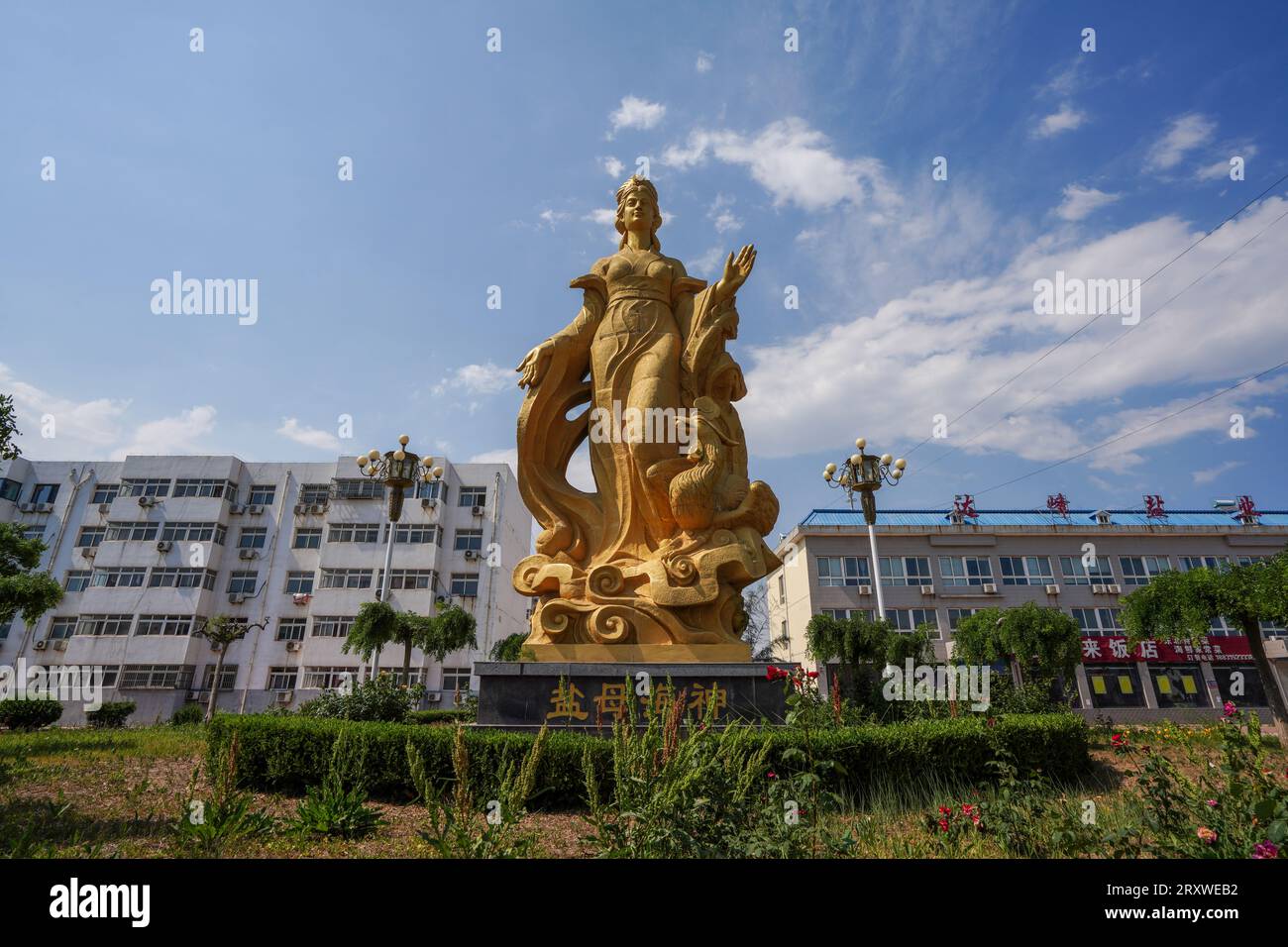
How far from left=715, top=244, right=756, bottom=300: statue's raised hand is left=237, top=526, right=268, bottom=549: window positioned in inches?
943

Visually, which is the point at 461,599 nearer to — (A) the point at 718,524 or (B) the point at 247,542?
(B) the point at 247,542

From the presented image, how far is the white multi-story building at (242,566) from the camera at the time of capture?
906 inches

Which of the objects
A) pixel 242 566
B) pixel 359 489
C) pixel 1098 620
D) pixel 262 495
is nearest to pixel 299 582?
pixel 242 566

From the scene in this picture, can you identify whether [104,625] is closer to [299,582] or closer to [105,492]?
[105,492]

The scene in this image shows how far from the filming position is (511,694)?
6.37 meters

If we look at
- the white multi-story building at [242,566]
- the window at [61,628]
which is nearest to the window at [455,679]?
the white multi-story building at [242,566]

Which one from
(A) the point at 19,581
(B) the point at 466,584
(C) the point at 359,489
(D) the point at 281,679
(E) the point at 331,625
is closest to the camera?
(A) the point at 19,581

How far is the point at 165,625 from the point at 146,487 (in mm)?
5911

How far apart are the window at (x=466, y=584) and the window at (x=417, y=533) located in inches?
61.2

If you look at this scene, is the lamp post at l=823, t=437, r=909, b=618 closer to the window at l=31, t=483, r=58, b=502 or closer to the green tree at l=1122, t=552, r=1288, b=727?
the green tree at l=1122, t=552, r=1288, b=727

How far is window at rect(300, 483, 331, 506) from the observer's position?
2589cm

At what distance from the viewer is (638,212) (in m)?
8.67

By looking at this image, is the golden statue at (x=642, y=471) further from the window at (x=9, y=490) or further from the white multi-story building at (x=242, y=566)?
the window at (x=9, y=490)
